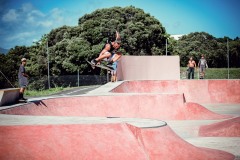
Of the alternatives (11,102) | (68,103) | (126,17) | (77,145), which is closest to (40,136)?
(77,145)

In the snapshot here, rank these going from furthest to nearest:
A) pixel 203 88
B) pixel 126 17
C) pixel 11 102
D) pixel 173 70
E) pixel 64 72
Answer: pixel 126 17
pixel 64 72
pixel 173 70
pixel 203 88
pixel 11 102

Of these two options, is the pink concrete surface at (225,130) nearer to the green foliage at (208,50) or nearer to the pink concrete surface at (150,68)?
the pink concrete surface at (150,68)

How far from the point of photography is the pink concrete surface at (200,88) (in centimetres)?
1933

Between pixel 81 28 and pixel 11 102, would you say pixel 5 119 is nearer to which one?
pixel 11 102

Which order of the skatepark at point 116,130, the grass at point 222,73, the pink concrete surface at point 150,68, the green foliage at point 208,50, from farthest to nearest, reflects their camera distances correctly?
1. the green foliage at point 208,50
2. the grass at point 222,73
3. the pink concrete surface at point 150,68
4. the skatepark at point 116,130

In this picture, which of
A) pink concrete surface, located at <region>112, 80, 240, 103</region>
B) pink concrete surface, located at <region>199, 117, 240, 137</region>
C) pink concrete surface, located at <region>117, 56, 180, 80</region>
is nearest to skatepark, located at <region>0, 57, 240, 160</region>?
pink concrete surface, located at <region>199, 117, 240, 137</region>

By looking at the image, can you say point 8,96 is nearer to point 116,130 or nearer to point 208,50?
point 116,130

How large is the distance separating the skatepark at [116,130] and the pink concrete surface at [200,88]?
4972 mm

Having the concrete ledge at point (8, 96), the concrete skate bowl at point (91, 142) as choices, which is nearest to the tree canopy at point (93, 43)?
the concrete ledge at point (8, 96)

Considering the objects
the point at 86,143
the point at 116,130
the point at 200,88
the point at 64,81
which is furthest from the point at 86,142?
the point at 64,81

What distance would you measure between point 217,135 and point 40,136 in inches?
194

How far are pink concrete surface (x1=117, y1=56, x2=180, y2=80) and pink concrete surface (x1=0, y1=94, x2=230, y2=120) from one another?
425 inches

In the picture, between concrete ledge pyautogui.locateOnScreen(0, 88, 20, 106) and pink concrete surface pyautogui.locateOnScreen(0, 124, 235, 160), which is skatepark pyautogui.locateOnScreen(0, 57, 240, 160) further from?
concrete ledge pyautogui.locateOnScreen(0, 88, 20, 106)

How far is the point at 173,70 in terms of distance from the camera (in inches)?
1036
